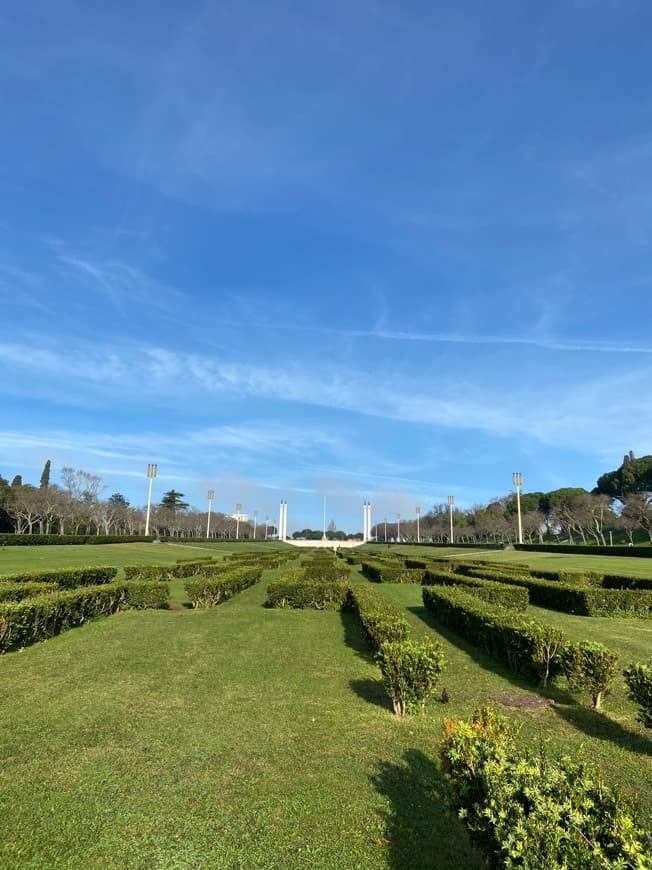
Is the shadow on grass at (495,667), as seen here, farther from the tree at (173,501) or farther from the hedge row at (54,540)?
the tree at (173,501)

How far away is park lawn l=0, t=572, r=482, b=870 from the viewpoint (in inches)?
169

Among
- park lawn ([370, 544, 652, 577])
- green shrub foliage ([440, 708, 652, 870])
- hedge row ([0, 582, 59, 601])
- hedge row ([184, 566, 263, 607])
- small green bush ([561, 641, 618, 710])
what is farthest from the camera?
park lawn ([370, 544, 652, 577])

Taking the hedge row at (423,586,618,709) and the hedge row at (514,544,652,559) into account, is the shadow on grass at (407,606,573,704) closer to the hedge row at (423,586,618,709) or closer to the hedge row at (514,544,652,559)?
the hedge row at (423,586,618,709)

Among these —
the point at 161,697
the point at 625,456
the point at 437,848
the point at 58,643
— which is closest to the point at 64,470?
the point at 58,643

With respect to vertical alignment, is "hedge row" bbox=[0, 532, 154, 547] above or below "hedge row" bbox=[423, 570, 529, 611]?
above

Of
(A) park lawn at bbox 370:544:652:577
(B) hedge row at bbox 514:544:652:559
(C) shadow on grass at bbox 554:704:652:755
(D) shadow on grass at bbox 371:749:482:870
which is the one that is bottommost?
(C) shadow on grass at bbox 554:704:652:755

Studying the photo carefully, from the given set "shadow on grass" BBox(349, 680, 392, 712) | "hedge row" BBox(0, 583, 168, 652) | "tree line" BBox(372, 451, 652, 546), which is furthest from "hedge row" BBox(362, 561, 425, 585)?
"tree line" BBox(372, 451, 652, 546)

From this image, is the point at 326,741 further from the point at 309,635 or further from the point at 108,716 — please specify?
the point at 309,635

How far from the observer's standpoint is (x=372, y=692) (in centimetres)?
873

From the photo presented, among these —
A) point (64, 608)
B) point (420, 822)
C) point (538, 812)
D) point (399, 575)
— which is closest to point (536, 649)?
point (420, 822)

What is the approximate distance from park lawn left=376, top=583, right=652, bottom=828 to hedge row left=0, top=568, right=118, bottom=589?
1293cm

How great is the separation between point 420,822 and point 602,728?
4.31 metres

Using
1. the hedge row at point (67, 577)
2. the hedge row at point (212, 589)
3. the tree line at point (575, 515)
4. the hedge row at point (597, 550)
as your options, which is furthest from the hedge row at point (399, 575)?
the tree line at point (575, 515)

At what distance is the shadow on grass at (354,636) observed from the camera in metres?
11.5
